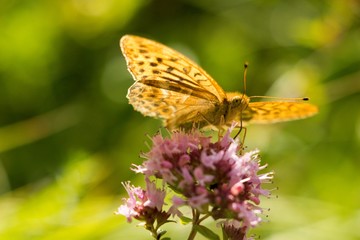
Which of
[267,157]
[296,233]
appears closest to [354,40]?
[267,157]

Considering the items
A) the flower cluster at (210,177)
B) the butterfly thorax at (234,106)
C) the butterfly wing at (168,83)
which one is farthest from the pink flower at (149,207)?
the butterfly thorax at (234,106)

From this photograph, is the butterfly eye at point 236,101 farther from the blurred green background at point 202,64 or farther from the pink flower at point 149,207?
the blurred green background at point 202,64

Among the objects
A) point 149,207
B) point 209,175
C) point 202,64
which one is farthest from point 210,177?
point 202,64

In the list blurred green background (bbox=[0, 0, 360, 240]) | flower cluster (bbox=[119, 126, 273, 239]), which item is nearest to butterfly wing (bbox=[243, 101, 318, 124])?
flower cluster (bbox=[119, 126, 273, 239])

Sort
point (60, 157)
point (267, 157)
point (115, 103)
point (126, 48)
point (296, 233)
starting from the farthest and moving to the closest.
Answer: point (115, 103) → point (60, 157) → point (267, 157) → point (296, 233) → point (126, 48)

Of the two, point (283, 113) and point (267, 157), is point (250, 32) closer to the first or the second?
point (267, 157)
